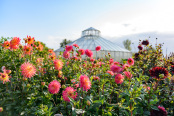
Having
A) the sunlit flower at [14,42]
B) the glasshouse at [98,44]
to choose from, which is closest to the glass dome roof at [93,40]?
the glasshouse at [98,44]

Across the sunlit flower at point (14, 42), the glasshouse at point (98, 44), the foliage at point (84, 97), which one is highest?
the glasshouse at point (98, 44)

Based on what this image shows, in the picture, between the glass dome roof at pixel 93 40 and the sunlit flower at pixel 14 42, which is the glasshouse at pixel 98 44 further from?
the sunlit flower at pixel 14 42

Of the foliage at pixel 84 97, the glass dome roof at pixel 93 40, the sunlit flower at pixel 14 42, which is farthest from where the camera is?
the glass dome roof at pixel 93 40

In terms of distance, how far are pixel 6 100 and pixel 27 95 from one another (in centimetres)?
37

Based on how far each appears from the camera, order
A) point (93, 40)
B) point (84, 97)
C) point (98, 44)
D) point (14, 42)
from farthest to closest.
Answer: point (93, 40) → point (98, 44) → point (14, 42) → point (84, 97)

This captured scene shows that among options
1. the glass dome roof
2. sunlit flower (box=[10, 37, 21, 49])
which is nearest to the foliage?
sunlit flower (box=[10, 37, 21, 49])

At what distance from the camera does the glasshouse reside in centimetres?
2014

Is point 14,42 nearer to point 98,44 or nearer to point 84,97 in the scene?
point 84,97

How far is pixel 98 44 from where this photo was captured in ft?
70.7

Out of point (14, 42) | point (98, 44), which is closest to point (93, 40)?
point (98, 44)

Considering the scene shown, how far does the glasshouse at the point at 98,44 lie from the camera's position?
20.1 m

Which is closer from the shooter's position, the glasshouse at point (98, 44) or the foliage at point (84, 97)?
the foliage at point (84, 97)

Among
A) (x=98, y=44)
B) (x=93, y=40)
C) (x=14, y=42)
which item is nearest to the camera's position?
(x=14, y=42)

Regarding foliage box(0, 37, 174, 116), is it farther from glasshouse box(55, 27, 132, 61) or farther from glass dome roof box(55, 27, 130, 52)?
glass dome roof box(55, 27, 130, 52)
